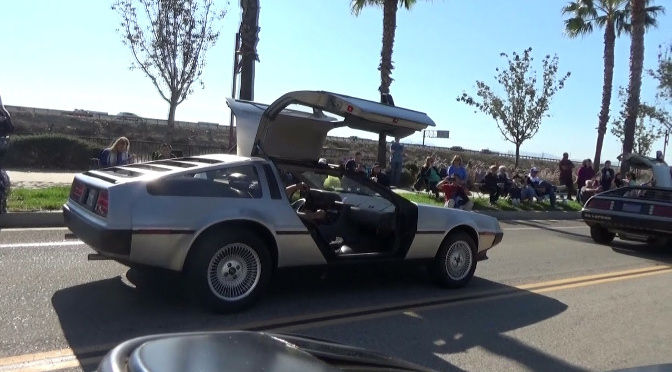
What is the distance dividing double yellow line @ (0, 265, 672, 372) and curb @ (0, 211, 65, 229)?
5.88 m

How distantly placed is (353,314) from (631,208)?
778 cm

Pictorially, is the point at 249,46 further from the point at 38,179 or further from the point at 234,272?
the point at 234,272

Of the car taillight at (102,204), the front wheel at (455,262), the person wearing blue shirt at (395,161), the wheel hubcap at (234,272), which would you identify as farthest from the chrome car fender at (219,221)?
the person wearing blue shirt at (395,161)

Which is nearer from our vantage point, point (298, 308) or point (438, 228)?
point (298, 308)

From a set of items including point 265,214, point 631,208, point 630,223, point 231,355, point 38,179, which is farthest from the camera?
point 38,179

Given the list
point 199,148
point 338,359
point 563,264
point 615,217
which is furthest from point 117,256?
point 199,148

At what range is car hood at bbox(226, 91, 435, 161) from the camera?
681cm

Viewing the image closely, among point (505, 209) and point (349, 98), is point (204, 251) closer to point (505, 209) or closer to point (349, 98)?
point (349, 98)

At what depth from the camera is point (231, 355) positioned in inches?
85.4

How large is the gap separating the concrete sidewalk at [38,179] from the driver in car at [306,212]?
28.8 feet

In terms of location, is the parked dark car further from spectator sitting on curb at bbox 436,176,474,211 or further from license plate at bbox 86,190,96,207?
license plate at bbox 86,190,96,207

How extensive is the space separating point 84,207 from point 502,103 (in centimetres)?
2222

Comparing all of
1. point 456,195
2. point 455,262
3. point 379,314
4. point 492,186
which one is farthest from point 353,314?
point 492,186

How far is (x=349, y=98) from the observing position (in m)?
6.75
